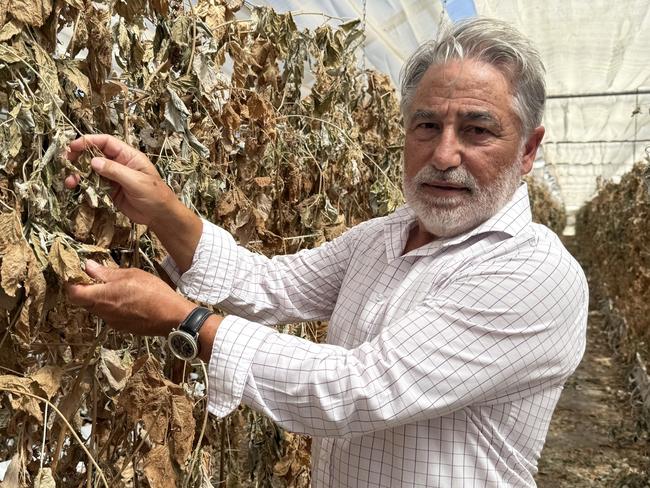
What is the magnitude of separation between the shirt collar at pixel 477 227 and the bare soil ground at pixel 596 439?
2880 mm

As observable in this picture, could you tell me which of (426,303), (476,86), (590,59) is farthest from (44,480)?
(590,59)

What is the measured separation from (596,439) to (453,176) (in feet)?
13.7

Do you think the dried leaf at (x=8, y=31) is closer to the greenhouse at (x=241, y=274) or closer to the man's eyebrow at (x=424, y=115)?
the greenhouse at (x=241, y=274)

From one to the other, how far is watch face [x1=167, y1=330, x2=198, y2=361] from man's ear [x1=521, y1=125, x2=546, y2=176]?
749 millimetres

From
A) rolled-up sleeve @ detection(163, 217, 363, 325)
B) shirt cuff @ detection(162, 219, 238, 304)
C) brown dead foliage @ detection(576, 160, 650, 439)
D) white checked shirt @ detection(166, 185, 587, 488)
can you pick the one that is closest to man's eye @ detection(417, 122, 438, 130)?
white checked shirt @ detection(166, 185, 587, 488)

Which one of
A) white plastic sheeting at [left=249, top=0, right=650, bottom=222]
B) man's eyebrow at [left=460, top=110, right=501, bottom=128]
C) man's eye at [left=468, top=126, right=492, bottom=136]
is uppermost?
white plastic sheeting at [left=249, top=0, right=650, bottom=222]

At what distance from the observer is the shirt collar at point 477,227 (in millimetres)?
1396

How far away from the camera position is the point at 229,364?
1.17m

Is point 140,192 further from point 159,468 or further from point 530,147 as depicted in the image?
point 530,147

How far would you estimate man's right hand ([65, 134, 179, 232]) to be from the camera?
3.88 feet

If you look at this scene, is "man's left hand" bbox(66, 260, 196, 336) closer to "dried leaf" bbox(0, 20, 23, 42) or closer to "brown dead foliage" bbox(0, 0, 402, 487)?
"brown dead foliage" bbox(0, 0, 402, 487)

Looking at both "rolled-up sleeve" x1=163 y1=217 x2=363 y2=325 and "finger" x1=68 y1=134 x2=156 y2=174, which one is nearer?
"finger" x1=68 y1=134 x2=156 y2=174

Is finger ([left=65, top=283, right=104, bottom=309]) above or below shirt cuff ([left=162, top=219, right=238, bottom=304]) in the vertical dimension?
below

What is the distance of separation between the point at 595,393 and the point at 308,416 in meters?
5.42
